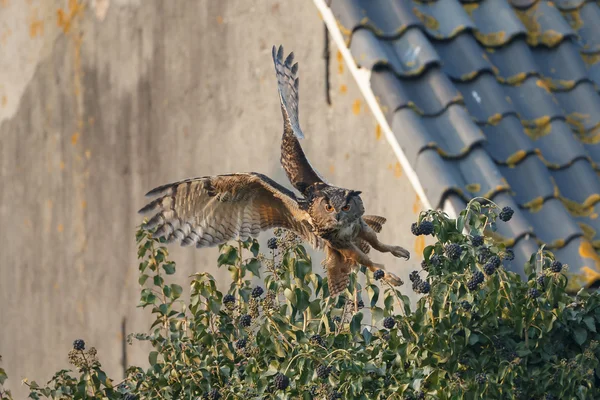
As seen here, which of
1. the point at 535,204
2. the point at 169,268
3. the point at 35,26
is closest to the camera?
the point at 169,268

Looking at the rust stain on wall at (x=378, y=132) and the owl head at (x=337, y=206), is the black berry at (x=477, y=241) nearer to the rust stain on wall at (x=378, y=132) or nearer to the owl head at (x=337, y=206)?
the owl head at (x=337, y=206)

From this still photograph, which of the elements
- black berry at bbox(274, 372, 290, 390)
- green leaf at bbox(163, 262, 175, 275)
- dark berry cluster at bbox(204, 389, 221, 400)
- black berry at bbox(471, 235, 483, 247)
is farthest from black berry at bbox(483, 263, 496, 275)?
Result: green leaf at bbox(163, 262, 175, 275)

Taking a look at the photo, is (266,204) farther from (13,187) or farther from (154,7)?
(13,187)

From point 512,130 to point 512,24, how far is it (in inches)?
25.8

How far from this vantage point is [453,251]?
14.9ft

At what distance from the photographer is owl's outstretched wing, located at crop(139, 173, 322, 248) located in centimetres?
535

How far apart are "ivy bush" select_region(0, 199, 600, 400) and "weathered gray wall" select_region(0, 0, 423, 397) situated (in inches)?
53.5

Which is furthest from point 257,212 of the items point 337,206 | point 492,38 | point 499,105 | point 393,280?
point 492,38

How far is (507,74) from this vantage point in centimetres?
663

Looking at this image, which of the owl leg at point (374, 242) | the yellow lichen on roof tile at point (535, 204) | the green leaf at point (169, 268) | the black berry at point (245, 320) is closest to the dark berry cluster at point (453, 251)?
the owl leg at point (374, 242)

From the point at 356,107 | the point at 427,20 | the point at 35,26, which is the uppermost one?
the point at 35,26

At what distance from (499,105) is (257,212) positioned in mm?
1562

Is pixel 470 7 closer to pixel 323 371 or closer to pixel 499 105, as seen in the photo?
pixel 499 105

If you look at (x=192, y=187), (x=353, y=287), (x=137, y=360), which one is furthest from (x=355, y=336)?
(x=137, y=360)
